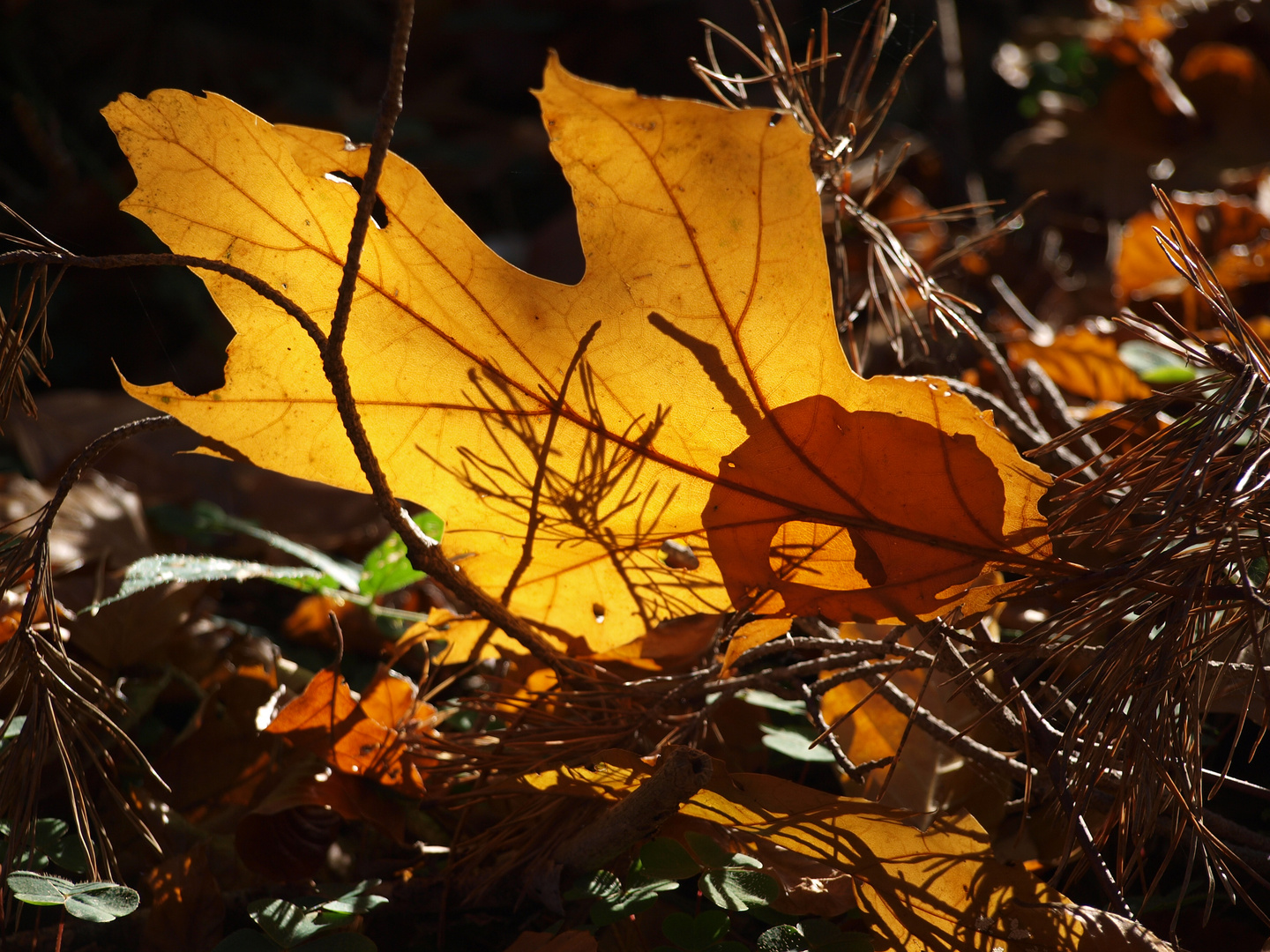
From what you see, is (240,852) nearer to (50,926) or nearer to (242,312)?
(50,926)

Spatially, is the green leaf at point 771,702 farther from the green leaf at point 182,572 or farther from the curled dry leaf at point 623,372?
the green leaf at point 182,572

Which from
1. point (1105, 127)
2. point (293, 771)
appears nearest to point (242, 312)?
point (293, 771)

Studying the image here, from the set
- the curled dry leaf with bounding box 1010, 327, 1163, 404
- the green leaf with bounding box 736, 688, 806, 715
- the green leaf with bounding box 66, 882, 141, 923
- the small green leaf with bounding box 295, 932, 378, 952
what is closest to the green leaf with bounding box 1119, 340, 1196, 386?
the curled dry leaf with bounding box 1010, 327, 1163, 404

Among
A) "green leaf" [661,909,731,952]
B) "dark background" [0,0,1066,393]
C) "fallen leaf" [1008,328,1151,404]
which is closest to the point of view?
"green leaf" [661,909,731,952]

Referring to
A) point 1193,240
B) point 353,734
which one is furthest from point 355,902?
point 1193,240

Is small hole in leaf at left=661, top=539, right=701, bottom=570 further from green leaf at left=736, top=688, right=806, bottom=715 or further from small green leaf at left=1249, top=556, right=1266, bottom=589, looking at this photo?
small green leaf at left=1249, top=556, right=1266, bottom=589

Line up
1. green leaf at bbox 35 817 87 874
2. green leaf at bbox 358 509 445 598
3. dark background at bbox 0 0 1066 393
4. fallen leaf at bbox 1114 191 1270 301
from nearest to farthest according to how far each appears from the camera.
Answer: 1. green leaf at bbox 35 817 87 874
2. green leaf at bbox 358 509 445 598
3. fallen leaf at bbox 1114 191 1270 301
4. dark background at bbox 0 0 1066 393

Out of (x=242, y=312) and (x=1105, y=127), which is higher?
(x=1105, y=127)
